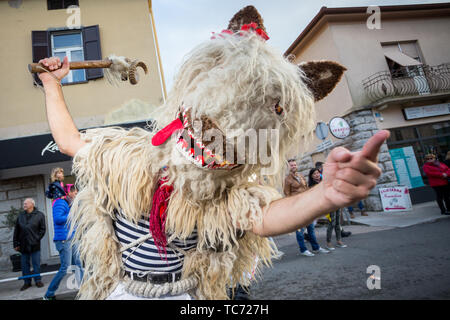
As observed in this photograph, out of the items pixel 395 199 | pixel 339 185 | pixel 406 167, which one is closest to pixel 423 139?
pixel 406 167

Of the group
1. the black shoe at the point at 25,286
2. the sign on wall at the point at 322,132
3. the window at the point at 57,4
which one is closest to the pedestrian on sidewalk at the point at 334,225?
the sign on wall at the point at 322,132

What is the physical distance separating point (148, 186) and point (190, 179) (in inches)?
7.5

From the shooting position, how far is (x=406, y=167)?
8047mm

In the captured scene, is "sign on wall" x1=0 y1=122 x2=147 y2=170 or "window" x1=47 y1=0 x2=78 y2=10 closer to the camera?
"sign on wall" x1=0 y1=122 x2=147 y2=170

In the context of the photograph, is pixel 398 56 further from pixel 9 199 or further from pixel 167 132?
pixel 9 199

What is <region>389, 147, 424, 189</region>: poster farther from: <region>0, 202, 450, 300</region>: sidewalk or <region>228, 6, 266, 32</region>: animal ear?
<region>228, 6, 266, 32</region>: animal ear

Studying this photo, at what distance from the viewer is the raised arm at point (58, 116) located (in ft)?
3.22

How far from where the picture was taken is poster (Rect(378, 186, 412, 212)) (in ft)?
22.3

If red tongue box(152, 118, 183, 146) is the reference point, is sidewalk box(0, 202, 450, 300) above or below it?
A: below

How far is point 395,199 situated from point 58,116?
8084mm

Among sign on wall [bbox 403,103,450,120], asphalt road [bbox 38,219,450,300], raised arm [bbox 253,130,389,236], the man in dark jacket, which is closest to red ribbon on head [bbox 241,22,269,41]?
raised arm [bbox 253,130,389,236]

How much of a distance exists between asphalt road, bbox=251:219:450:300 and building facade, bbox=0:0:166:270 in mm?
4222

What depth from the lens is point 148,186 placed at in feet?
2.82

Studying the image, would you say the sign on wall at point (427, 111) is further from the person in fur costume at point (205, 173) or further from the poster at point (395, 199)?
the person in fur costume at point (205, 173)
